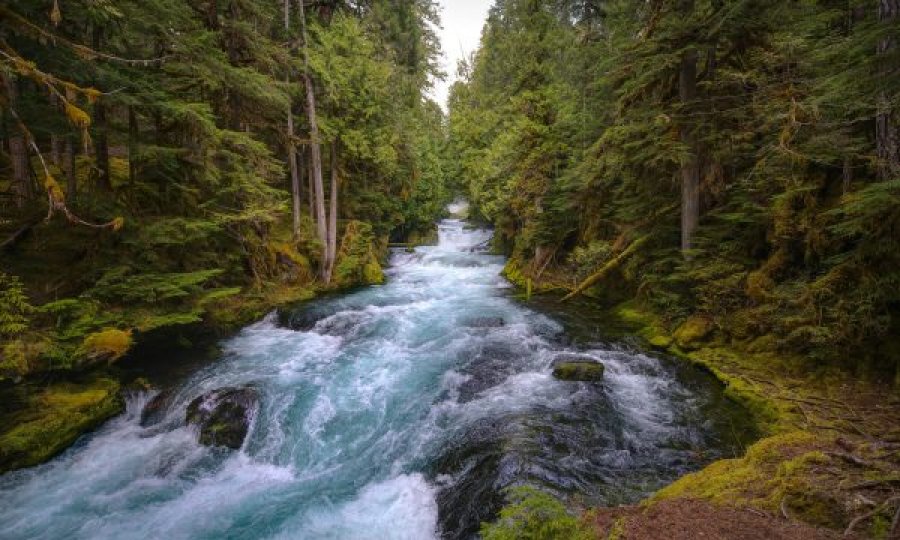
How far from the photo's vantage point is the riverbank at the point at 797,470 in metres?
3.62

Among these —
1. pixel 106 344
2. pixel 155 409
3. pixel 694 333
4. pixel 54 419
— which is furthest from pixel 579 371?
pixel 106 344

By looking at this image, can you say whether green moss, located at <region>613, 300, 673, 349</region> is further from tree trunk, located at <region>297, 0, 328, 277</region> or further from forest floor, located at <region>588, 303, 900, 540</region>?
tree trunk, located at <region>297, 0, 328, 277</region>

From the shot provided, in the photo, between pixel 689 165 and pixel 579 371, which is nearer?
pixel 579 371

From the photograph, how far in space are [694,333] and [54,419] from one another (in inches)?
499

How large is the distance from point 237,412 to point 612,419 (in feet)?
22.0

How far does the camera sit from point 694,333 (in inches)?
384

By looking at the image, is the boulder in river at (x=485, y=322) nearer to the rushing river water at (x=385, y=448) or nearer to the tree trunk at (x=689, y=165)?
the rushing river water at (x=385, y=448)

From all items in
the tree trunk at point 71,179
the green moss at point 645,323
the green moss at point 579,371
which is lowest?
the green moss at point 579,371

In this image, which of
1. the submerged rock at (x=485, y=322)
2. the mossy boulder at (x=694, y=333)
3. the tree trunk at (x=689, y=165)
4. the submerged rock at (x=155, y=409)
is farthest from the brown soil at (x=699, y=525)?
the submerged rock at (x=485, y=322)

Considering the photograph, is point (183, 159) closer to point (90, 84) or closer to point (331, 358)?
point (90, 84)

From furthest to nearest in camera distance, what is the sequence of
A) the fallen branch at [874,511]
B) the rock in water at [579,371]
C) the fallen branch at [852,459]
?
the rock in water at [579,371], the fallen branch at [852,459], the fallen branch at [874,511]

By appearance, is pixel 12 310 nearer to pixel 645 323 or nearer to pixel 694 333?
pixel 694 333

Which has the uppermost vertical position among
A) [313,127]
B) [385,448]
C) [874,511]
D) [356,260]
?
[313,127]

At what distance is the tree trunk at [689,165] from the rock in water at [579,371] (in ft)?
13.7
